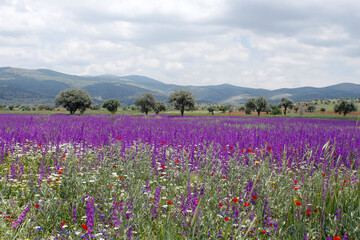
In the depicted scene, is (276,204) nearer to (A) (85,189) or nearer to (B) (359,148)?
(A) (85,189)

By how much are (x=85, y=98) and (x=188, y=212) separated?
46263 millimetres

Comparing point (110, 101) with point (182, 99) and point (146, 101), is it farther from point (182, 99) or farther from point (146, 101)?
point (182, 99)

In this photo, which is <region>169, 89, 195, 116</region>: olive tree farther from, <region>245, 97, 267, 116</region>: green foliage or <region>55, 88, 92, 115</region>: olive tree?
<region>245, 97, 267, 116</region>: green foliage

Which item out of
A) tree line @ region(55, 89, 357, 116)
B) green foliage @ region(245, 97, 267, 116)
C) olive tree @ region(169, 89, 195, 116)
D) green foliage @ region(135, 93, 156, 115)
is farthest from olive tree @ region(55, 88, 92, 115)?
green foliage @ region(245, 97, 267, 116)

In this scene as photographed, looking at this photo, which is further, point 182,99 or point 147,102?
point 147,102

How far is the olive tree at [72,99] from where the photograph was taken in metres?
43.2

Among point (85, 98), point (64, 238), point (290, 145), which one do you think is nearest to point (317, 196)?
point (64, 238)

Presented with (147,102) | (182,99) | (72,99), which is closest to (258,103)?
(182,99)

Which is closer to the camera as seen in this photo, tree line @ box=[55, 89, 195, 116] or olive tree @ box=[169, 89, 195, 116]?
tree line @ box=[55, 89, 195, 116]

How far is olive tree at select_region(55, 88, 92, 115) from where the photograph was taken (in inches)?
1700

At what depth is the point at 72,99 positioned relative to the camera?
43406 mm

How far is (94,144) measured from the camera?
27.6 feet

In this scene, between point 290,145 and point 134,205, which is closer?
point 134,205

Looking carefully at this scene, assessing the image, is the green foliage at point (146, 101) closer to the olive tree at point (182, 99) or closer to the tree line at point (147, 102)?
the tree line at point (147, 102)
